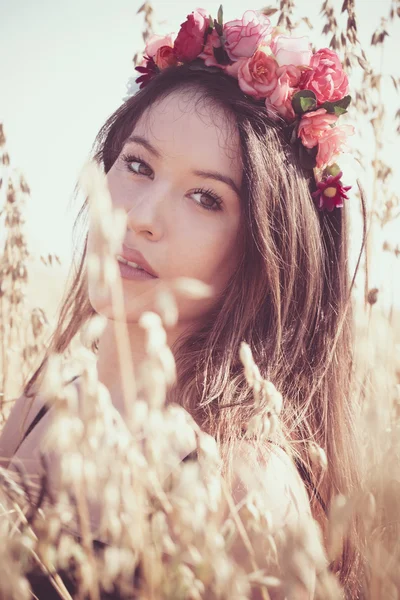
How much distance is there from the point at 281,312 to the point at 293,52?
695mm

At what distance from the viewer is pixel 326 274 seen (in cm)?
167

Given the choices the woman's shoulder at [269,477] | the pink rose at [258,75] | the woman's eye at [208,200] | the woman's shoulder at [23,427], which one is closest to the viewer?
the woman's shoulder at [269,477]

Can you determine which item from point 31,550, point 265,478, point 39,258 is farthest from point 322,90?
point 31,550

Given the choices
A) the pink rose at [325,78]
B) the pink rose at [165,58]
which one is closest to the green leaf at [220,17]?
the pink rose at [165,58]

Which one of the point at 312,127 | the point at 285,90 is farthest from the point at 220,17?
the point at 312,127

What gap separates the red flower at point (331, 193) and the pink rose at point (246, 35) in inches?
15.6

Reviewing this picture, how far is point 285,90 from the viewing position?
1553 millimetres

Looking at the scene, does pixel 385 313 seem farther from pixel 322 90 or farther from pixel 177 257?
pixel 322 90

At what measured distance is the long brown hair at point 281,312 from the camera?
1.43m

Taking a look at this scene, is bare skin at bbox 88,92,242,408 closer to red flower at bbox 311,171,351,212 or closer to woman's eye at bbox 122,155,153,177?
woman's eye at bbox 122,155,153,177

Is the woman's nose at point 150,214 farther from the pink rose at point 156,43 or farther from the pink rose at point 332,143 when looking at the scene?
the pink rose at point 156,43

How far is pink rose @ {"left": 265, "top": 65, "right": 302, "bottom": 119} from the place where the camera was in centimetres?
155

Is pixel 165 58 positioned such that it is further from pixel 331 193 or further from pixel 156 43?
pixel 331 193

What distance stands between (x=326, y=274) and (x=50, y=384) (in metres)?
1.24
